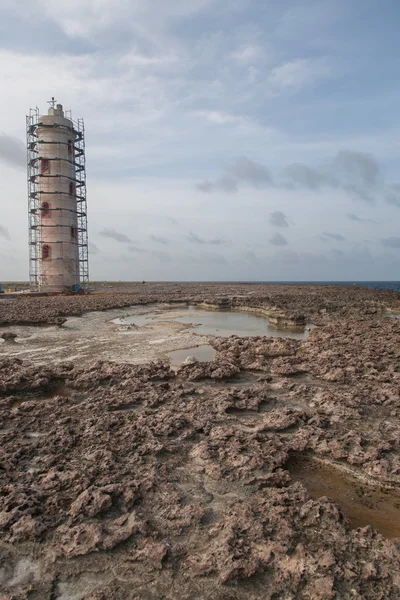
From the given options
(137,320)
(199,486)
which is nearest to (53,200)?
(137,320)

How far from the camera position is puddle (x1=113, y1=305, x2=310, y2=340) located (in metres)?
19.6

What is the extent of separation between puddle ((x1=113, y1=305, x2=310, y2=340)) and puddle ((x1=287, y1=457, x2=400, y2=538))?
12612mm

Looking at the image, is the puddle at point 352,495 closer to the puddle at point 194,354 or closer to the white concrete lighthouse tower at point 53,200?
the puddle at point 194,354

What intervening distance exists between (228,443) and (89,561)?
288cm

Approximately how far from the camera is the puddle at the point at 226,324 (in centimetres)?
1958

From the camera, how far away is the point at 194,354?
561 inches

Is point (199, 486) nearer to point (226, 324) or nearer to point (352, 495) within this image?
point (352, 495)

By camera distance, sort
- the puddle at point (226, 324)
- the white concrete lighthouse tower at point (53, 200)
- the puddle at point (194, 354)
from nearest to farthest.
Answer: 1. the puddle at point (194, 354)
2. the puddle at point (226, 324)
3. the white concrete lighthouse tower at point (53, 200)

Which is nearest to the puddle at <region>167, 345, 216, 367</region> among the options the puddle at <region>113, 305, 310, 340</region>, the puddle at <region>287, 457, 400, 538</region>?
the puddle at <region>113, 305, 310, 340</region>

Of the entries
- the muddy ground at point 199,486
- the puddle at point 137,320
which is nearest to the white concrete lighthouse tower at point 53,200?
the puddle at point 137,320

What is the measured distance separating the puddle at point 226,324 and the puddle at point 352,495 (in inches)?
497

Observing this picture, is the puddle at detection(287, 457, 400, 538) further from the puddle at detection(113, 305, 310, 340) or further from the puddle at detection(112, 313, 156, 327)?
the puddle at detection(112, 313, 156, 327)

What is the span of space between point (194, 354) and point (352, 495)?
30.5ft

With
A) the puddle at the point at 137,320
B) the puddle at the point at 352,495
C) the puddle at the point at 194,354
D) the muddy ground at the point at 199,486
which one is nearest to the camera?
the muddy ground at the point at 199,486
